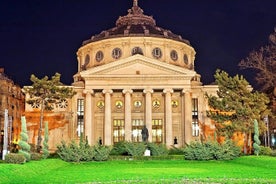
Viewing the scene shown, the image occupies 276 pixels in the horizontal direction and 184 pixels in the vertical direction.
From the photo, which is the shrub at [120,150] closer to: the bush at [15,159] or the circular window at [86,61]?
the bush at [15,159]

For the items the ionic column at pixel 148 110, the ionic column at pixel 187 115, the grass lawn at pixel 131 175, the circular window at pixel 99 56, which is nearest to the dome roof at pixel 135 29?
the circular window at pixel 99 56

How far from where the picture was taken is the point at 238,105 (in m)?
53.1

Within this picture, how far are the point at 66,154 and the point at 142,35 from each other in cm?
3794

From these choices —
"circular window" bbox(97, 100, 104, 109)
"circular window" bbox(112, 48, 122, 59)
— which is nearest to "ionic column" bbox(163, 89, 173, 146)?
"circular window" bbox(97, 100, 104, 109)

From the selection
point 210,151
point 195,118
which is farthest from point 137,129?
point 210,151

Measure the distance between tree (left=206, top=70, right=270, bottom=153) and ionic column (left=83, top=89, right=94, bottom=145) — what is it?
17267 millimetres

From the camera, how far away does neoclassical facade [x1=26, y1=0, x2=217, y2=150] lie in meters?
62.8

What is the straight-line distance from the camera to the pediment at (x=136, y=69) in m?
62.8

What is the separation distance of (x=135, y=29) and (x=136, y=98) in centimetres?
1603

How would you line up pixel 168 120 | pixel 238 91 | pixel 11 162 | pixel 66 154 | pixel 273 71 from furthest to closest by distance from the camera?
pixel 168 120, pixel 238 91, pixel 273 71, pixel 66 154, pixel 11 162

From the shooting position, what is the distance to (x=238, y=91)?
180 feet

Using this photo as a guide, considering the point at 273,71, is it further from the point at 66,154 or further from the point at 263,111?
the point at 66,154

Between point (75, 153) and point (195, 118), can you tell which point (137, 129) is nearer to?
point (195, 118)

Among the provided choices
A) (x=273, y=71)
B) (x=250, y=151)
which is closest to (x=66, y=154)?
(x=273, y=71)
